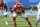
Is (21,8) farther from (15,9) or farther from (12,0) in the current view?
(12,0)

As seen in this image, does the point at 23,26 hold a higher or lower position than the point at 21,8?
lower

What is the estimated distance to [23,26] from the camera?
8.35m

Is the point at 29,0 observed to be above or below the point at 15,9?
above

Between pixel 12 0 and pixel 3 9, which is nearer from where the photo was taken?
pixel 3 9

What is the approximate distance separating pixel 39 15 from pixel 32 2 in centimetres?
1014

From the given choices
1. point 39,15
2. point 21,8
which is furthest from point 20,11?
point 39,15

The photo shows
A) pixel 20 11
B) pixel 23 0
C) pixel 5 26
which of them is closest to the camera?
pixel 20 11

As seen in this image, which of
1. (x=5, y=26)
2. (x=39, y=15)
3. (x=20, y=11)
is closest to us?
(x=39, y=15)

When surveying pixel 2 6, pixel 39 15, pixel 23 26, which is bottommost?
pixel 23 26

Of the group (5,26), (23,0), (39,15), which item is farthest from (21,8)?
(23,0)

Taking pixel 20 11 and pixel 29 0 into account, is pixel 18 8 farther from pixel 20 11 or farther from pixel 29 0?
pixel 29 0

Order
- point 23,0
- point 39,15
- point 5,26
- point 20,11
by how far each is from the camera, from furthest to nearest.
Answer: point 23,0 → point 5,26 → point 20,11 → point 39,15

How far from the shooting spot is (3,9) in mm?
8539

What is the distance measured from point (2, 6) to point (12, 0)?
8377 millimetres
